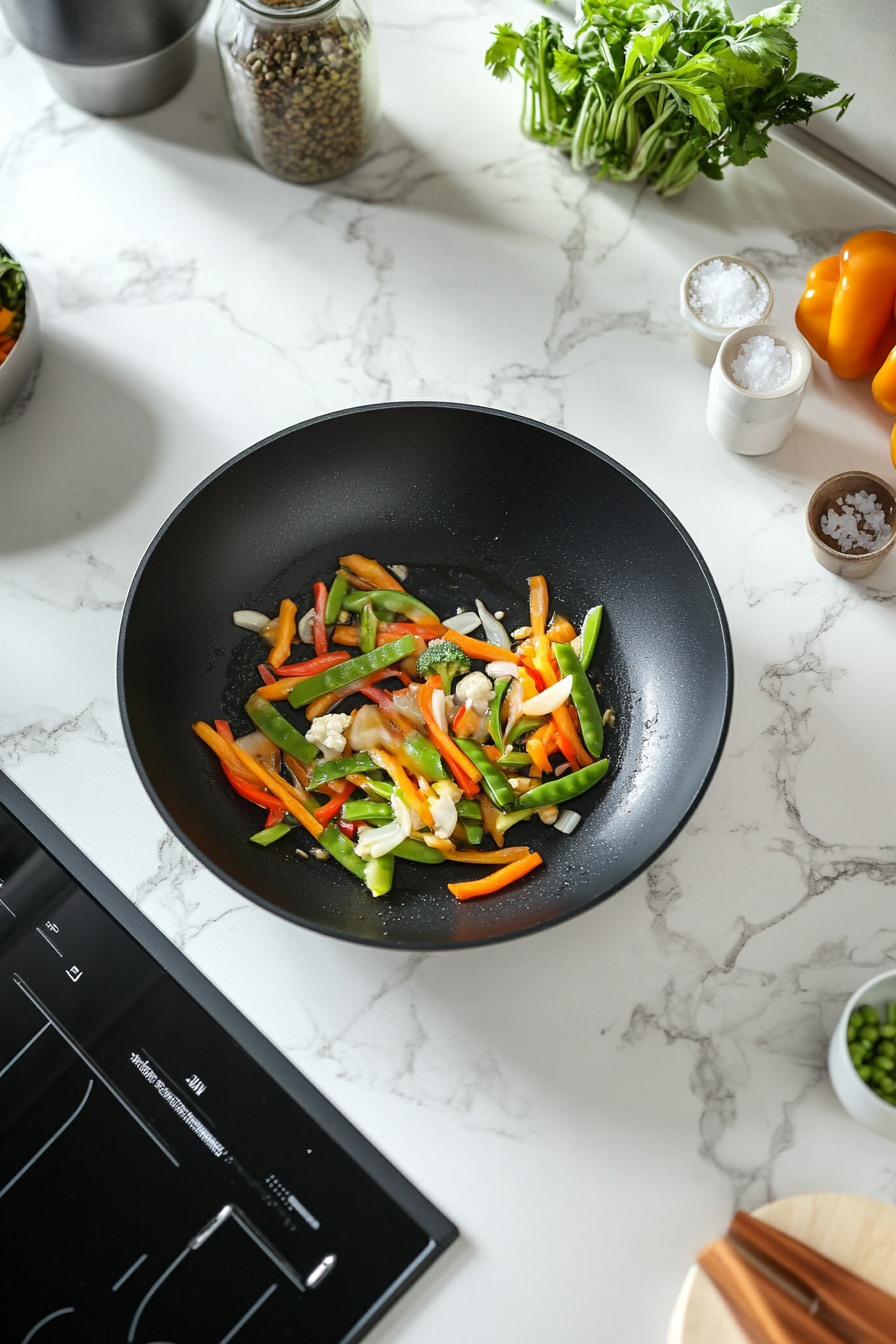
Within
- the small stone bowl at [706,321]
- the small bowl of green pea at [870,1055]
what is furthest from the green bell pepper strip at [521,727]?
the small stone bowl at [706,321]

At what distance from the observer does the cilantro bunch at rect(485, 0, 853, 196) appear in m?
1.30

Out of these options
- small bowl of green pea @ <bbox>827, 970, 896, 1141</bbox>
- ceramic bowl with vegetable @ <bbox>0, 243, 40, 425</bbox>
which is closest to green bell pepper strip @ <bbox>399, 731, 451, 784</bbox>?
small bowl of green pea @ <bbox>827, 970, 896, 1141</bbox>

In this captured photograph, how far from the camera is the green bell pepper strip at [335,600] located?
134cm

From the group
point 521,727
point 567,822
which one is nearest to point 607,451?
point 521,727

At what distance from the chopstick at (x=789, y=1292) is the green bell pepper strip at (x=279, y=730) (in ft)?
2.19

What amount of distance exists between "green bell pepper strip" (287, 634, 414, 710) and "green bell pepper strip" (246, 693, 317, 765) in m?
0.03

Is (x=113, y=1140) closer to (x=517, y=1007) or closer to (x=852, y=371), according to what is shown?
(x=517, y=1007)

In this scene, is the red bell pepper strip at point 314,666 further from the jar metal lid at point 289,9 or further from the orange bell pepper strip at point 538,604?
the jar metal lid at point 289,9

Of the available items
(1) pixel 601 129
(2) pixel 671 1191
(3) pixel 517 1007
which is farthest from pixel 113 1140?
(1) pixel 601 129

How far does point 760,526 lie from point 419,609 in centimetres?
45

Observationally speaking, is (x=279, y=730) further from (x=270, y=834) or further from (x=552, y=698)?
(x=552, y=698)

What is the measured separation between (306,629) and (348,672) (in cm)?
10

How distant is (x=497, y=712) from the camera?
1268 millimetres

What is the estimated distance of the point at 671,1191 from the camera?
107 centimetres
